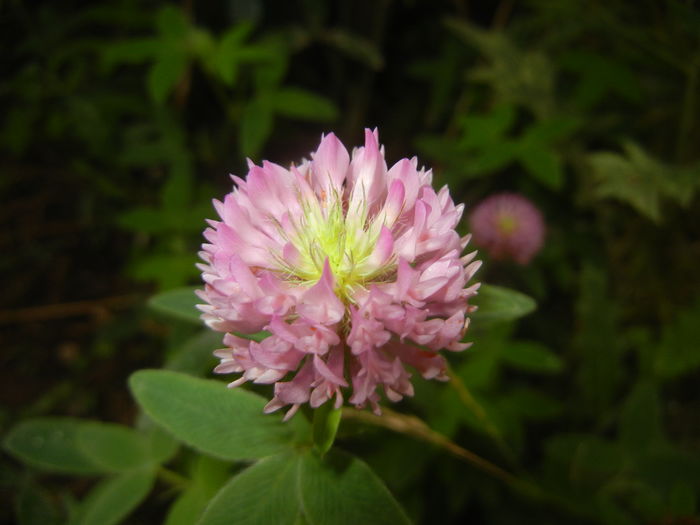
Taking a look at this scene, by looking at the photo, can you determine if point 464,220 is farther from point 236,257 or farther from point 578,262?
point 236,257

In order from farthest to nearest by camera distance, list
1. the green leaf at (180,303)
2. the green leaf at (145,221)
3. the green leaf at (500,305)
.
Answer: the green leaf at (145,221) < the green leaf at (180,303) < the green leaf at (500,305)

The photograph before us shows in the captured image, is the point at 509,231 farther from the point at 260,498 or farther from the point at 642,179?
the point at 260,498

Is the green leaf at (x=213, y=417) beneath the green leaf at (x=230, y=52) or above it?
beneath

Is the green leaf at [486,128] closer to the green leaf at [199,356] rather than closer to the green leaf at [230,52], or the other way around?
the green leaf at [230,52]

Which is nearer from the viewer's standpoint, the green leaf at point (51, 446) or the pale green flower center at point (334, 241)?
the pale green flower center at point (334, 241)

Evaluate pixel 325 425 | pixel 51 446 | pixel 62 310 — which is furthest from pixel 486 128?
pixel 62 310

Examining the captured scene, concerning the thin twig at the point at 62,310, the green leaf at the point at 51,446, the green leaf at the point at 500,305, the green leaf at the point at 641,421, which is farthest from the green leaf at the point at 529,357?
the thin twig at the point at 62,310
